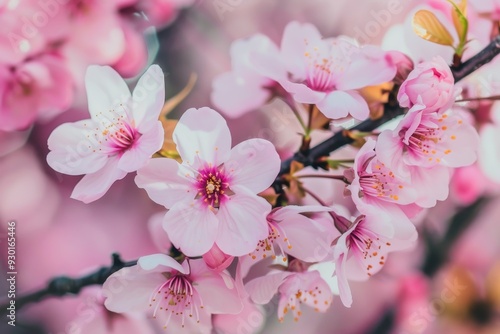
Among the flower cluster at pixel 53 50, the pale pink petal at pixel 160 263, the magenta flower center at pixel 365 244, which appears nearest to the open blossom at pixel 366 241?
the magenta flower center at pixel 365 244

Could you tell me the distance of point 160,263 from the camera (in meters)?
0.65

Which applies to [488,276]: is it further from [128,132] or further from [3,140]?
[3,140]

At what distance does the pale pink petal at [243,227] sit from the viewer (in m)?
0.64

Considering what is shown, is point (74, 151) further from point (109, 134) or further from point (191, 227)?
point (191, 227)

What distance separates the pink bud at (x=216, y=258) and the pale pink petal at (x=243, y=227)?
0.01m

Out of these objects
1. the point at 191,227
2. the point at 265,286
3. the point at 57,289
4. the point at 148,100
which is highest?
the point at 148,100

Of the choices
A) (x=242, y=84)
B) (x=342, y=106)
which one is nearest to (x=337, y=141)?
(x=342, y=106)

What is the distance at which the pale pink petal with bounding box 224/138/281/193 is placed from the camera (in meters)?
0.65

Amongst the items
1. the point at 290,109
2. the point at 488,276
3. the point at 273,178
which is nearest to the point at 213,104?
the point at 290,109

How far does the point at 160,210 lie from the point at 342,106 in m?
0.34

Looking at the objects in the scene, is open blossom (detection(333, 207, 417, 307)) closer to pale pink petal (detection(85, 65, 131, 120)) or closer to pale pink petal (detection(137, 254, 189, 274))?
pale pink petal (detection(137, 254, 189, 274))

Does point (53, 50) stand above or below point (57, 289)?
above

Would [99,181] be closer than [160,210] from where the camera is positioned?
Yes

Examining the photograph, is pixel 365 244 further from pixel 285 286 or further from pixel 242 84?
pixel 242 84
